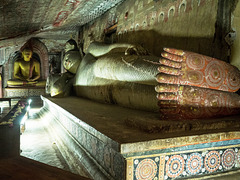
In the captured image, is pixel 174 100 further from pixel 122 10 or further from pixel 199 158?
pixel 122 10

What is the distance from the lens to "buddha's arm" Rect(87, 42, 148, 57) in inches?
80.6

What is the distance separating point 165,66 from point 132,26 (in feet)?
7.48

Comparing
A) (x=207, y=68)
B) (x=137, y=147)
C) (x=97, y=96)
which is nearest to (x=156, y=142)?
(x=137, y=147)

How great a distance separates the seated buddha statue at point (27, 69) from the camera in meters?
7.51

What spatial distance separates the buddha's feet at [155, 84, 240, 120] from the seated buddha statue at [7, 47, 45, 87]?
6.86m

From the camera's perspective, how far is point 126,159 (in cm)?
97

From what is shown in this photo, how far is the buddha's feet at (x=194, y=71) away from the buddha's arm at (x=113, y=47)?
2.66ft

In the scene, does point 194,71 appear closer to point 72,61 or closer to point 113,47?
point 113,47

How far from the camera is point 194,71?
1.27 m

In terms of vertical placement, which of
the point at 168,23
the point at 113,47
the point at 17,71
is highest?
the point at 168,23

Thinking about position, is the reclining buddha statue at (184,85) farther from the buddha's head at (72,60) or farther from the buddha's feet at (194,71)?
the buddha's head at (72,60)

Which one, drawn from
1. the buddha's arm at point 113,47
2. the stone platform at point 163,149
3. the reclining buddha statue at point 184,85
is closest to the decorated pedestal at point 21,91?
the buddha's arm at point 113,47

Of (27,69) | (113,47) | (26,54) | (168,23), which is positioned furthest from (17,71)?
(168,23)

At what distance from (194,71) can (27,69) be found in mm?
7778
